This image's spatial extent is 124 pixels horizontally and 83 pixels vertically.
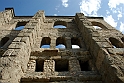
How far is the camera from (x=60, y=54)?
6996 mm

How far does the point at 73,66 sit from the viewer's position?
6.23 m

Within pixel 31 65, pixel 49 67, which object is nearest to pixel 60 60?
pixel 49 67

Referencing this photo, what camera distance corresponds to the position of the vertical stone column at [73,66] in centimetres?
582

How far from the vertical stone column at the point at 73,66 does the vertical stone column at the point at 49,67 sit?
31.7 inches

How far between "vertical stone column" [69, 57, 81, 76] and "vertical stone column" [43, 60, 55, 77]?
0.80m

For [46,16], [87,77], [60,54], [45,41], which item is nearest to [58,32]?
[45,41]

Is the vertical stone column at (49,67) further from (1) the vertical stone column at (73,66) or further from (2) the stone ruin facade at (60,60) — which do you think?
(1) the vertical stone column at (73,66)

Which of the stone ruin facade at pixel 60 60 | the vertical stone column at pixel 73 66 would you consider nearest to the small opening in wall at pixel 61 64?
the stone ruin facade at pixel 60 60

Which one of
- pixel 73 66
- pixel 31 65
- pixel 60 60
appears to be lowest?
A: pixel 73 66

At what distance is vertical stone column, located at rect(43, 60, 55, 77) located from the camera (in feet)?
18.6

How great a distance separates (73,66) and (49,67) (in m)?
1.09

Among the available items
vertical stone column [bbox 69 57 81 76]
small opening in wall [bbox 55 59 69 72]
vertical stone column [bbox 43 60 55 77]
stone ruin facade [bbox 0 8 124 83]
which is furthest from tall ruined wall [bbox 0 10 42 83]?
vertical stone column [bbox 69 57 81 76]

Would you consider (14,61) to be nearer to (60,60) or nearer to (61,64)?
(60,60)

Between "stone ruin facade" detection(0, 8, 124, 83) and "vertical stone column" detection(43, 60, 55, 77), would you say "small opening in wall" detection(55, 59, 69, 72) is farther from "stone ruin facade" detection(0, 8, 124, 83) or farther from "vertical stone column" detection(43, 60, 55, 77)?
"vertical stone column" detection(43, 60, 55, 77)
